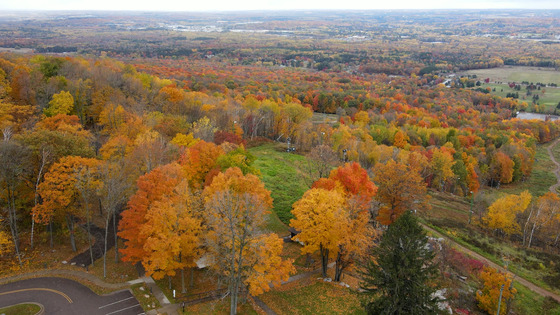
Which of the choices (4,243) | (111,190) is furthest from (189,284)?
(4,243)

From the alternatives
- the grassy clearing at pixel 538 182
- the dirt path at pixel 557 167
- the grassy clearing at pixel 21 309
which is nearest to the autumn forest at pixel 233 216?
the grassy clearing at pixel 21 309

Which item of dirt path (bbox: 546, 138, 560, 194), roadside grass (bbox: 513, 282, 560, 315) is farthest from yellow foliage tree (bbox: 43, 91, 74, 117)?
dirt path (bbox: 546, 138, 560, 194)

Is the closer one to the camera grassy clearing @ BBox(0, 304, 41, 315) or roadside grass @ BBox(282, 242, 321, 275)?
grassy clearing @ BBox(0, 304, 41, 315)

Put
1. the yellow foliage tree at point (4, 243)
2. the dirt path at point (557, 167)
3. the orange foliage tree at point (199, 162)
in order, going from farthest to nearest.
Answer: the dirt path at point (557, 167) < the orange foliage tree at point (199, 162) < the yellow foliage tree at point (4, 243)

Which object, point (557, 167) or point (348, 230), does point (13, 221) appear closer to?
point (348, 230)

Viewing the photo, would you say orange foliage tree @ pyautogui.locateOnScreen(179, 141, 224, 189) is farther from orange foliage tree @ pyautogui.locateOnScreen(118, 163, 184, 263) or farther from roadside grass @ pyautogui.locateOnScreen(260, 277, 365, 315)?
roadside grass @ pyautogui.locateOnScreen(260, 277, 365, 315)

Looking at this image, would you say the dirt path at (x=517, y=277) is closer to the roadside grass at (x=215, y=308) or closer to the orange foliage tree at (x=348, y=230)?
the orange foliage tree at (x=348, y=230)
